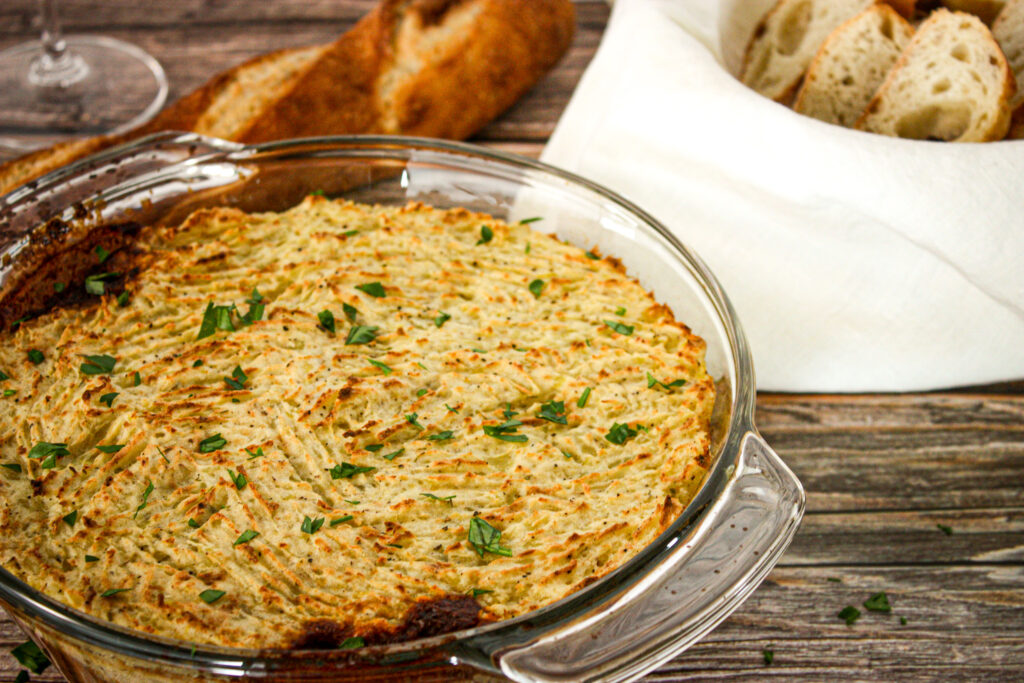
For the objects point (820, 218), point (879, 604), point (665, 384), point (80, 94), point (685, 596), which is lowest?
point (879, 604)

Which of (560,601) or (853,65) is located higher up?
(853,65)

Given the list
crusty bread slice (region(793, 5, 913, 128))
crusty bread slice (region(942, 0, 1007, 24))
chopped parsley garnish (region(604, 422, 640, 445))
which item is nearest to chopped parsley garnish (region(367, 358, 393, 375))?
chopped parsley garnish (region(604, 422, 640, 445))

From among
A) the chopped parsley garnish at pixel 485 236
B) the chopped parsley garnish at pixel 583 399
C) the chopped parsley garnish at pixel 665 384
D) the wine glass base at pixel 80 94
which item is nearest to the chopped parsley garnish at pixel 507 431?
the chopped parsley garnish at pixel 583 399

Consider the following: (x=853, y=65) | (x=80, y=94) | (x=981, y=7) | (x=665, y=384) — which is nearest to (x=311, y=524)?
(x=665, y=384)

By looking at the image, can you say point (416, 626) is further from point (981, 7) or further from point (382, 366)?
point (981, 7)

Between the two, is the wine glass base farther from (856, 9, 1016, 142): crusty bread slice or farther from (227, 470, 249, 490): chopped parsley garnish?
(856, 9, 1016, 142): crusty bread slice

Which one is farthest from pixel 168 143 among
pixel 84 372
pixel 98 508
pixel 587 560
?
pixel 587 560

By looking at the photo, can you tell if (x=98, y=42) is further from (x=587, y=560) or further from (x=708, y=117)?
(x=587, y=560)
